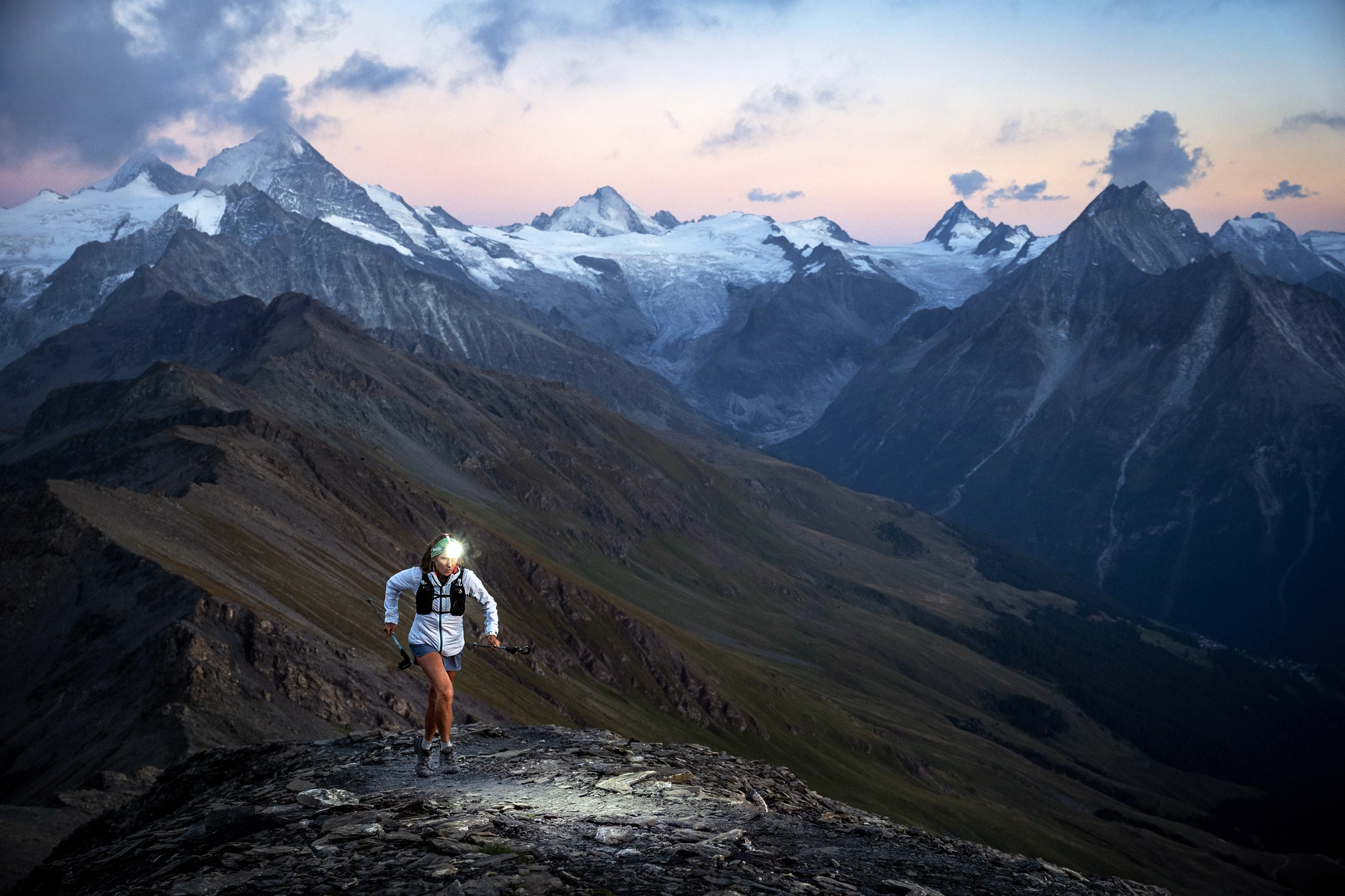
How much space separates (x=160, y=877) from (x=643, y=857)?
8074 millimetres

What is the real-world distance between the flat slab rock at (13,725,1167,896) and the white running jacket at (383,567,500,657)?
3190mm

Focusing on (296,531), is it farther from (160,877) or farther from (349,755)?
(160,877)

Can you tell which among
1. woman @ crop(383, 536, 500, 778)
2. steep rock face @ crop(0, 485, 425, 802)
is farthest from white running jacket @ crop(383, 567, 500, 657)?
steep rock face @ crop(0, 485, 425, 802)

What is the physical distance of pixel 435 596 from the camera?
21.7 metres

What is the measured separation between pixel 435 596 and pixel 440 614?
420 mm

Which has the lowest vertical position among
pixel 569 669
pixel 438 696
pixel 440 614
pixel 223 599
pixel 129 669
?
pixel 569 669

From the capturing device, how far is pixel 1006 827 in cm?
14788

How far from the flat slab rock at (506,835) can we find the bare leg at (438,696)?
1.12 metres

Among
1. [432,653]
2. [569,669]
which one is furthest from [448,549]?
[569,669]

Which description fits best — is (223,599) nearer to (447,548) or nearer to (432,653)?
(432,653)

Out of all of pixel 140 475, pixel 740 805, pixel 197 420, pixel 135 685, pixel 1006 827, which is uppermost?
pixel 197 420

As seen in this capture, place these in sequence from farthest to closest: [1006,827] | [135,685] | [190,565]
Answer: [1006,827] → [190,565] → [135,685]

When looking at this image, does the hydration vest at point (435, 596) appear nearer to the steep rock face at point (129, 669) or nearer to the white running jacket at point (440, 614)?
the white running jacket at point (440, 614)

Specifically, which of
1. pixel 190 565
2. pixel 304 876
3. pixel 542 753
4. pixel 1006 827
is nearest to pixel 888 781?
pixel 1006 827
